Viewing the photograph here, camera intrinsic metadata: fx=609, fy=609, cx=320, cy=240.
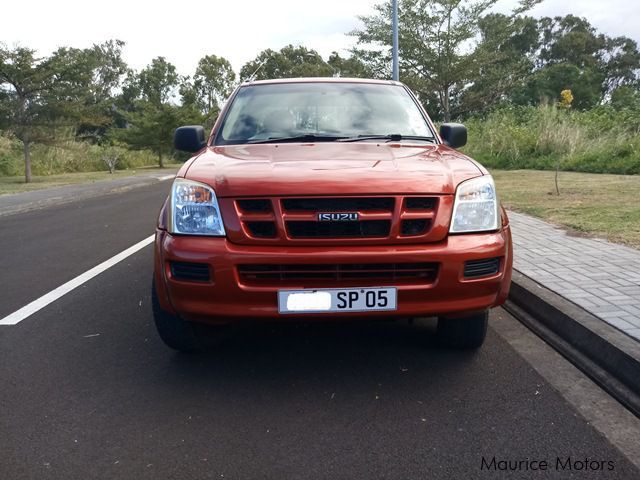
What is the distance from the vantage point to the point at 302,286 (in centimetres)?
301

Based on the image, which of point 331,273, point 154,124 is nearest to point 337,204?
point 331,273

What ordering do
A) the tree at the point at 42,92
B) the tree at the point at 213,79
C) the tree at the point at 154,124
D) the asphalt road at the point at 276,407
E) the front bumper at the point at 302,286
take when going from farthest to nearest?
the tree at the point at 213,79 → the tree at the point at 154,124 → the tree at the point at 42,92 → the front bumper at the point at 302,286 → the asphalt road at the point at 276,407

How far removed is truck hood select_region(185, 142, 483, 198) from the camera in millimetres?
3086

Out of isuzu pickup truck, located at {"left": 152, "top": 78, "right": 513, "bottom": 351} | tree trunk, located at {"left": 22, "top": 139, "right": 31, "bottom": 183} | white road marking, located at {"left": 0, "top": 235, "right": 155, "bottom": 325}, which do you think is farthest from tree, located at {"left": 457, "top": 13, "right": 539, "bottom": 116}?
isuzu pickup truck, located at {"left": 152, "top": 78, "right": 513, "bottom": 351}

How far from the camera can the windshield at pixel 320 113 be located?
428 cm

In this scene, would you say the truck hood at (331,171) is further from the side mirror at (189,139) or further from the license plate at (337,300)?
the side mirror at (189,139)

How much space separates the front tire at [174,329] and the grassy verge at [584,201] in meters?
4.67

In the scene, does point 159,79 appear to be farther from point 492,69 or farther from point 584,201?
point 584,201

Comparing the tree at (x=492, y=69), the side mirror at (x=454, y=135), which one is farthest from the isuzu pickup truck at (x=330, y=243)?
the tree at (x=492, y=69)

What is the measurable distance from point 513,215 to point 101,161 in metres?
28.9

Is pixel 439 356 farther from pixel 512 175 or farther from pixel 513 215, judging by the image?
pixel 512 175

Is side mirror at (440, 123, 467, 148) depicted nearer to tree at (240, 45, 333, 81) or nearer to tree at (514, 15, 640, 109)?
tree at (514, 15, 640, 109)

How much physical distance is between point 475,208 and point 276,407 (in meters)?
1.45

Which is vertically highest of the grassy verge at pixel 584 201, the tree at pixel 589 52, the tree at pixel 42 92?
the tree at pixel 589 52
